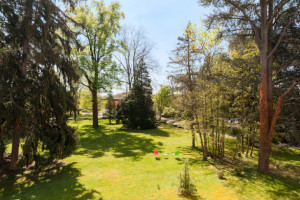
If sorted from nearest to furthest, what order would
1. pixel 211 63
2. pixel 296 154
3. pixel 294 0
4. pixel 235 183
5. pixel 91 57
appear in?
1. pixel 235 183
2. pixel 294 0
3. pixel 211 63
4. pixel 296 154
5. pixel 91 57

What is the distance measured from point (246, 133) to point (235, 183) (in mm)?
4305

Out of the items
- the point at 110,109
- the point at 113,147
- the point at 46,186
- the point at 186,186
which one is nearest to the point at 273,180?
the point at 186,186

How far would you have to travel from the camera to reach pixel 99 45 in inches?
869

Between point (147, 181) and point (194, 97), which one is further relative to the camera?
point (194, 97)

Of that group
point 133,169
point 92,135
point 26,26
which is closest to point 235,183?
point 133,169

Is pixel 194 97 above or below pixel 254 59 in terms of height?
below

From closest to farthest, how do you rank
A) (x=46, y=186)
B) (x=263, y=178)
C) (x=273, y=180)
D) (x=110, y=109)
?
(x=46, y=186) < (x=273, y=180) < (x=263, y=178) < (x=110, y=109)

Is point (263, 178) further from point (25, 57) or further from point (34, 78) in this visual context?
point (25, 57)

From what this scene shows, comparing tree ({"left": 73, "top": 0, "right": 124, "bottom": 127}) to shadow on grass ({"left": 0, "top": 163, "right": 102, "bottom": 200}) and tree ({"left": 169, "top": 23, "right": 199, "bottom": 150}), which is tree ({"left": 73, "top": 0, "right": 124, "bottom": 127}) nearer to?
tree ({"left": 169, "top": 23, "right": 199, "bottom": 150})

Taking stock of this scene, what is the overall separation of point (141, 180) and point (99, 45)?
18675 millimetres

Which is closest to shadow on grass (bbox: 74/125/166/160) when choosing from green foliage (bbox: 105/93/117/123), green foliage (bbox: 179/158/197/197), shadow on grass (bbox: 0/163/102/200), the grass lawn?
the grass lawn

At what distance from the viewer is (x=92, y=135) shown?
18.7 m

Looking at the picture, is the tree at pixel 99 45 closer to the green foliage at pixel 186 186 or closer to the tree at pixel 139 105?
the tree at pixel 139 105

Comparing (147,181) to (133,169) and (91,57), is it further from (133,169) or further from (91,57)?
(91,57)
